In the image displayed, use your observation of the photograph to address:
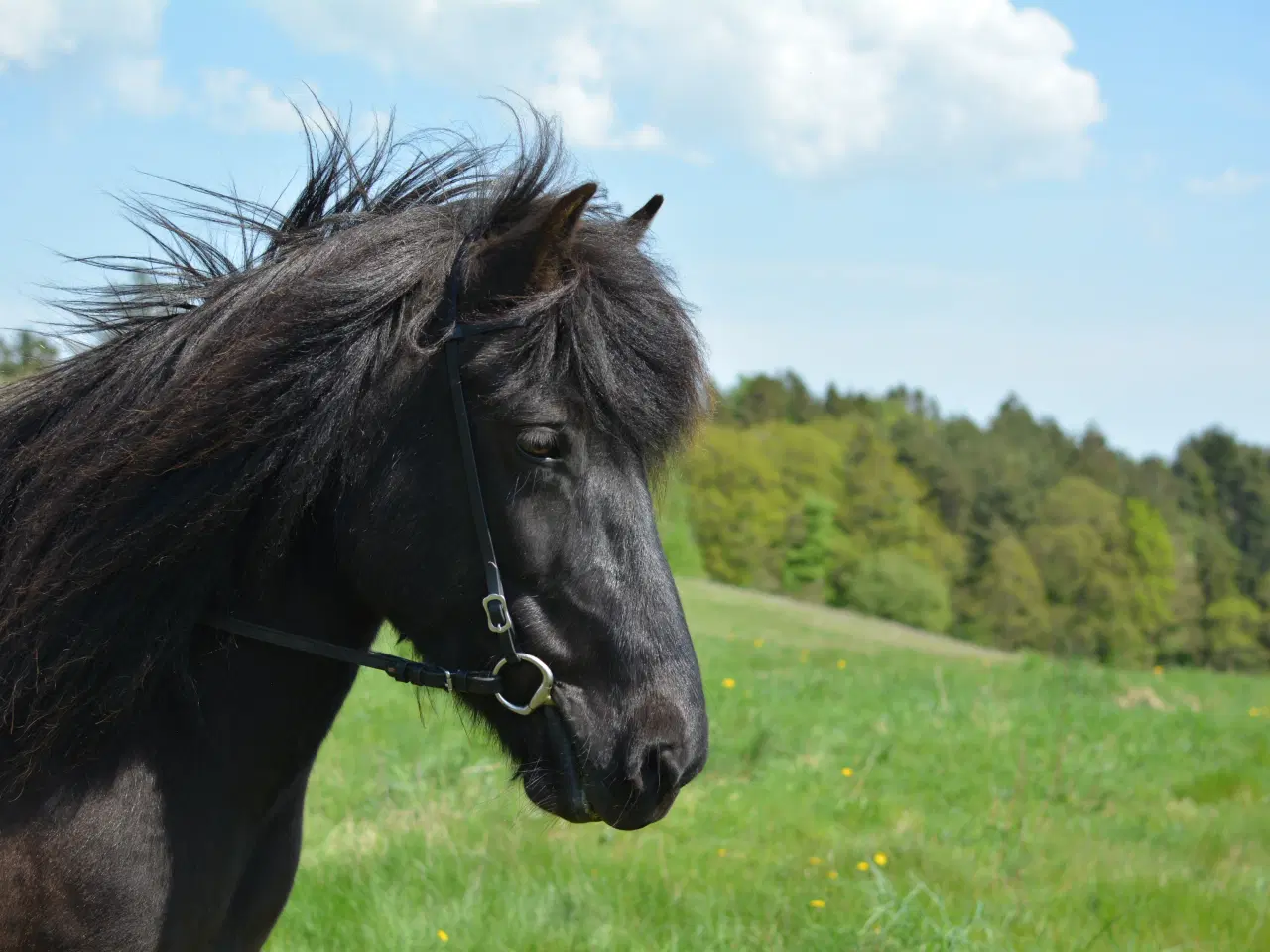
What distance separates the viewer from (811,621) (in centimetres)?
2630

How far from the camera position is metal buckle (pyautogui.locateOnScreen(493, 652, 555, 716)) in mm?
2127

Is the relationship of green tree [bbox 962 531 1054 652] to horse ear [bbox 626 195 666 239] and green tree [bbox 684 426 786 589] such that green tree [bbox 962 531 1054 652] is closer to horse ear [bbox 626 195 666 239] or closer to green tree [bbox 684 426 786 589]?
green tree [bbox 684 426 786 589]

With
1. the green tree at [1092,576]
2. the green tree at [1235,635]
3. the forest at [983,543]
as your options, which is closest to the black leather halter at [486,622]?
the forest at [983,543]

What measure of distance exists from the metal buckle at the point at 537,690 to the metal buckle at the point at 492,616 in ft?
0.20

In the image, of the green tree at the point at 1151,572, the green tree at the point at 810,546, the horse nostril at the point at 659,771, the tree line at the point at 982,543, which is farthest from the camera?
the green tree at the point at 1151,572

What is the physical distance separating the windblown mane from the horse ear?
19 cm

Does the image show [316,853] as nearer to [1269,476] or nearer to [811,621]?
[811,621]

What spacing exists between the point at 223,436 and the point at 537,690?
0.81m

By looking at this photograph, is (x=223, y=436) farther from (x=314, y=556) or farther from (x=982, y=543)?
(x=982, y=543)

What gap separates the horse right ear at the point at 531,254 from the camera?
2.15 meters

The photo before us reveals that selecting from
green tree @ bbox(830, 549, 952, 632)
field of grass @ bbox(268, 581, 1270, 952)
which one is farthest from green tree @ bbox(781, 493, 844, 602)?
field of grass @ bbox(268, 581, 1270, 952)

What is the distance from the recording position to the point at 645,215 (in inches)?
101

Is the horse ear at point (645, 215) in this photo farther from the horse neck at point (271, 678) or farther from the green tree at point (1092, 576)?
the green tree at point (1092, 576)

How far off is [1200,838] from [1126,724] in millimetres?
3139
